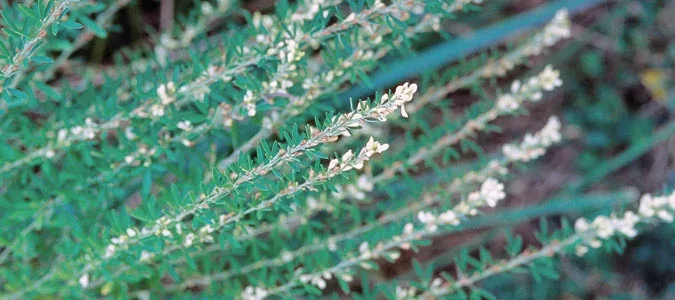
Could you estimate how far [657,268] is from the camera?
11.4 ft

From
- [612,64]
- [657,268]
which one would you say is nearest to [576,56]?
[612,64]

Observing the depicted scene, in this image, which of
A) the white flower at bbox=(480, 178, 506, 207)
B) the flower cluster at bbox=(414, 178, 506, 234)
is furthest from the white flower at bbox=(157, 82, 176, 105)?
the white flower at bbox=(480, 178, 506, 207)

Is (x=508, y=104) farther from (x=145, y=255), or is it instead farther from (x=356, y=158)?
(x=145, y=255)

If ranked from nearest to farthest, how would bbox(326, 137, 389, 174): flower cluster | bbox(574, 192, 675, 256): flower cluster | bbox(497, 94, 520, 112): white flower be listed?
bbox(326, 137, 389, 174): flower cluster
bbox(574, 192, 675, 256): flower cluster
bbox(497, 94, 520, 112): white flower

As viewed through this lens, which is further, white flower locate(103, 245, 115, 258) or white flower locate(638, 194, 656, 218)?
white flower locate(638, 194, 656, 218)

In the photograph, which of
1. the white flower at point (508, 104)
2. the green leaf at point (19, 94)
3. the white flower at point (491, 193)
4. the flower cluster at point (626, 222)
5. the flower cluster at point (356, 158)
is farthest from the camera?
the white flower at point (508, 104)

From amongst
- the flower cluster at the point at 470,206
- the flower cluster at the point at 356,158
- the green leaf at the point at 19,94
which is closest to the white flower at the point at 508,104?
the flower cluster at the point at 470,206

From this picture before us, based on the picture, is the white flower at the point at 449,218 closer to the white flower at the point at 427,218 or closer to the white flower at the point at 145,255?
the white flower at the point at 427,218

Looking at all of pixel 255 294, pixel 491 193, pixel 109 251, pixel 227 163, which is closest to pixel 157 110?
pixel 227 163

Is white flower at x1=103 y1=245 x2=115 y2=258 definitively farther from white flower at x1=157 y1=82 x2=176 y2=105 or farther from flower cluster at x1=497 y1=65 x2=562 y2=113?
flower cluster at x1=497 y1=65 x2=562 y2=113

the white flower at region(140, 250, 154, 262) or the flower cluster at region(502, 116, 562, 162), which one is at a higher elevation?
the white flower at region(140, 250, 154, 262)

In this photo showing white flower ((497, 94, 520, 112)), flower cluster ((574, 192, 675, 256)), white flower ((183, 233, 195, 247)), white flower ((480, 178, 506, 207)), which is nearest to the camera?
white flower ((183, 233, 195, 247))

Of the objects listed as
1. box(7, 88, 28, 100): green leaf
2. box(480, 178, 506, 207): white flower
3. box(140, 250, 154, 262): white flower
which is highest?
box(7, 88, 28, 100): green leaf

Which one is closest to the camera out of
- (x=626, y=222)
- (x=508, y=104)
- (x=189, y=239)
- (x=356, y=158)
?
(x=356, y=158)
